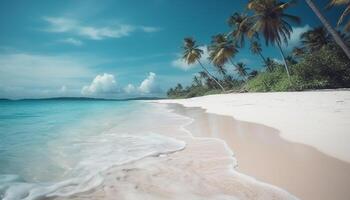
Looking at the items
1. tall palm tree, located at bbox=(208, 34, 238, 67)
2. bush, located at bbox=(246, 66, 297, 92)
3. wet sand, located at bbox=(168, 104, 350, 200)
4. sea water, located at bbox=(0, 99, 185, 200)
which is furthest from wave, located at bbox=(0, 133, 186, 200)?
tall palm tree, located at bbox=(208, 34, 238, 67)

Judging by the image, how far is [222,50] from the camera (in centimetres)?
3603

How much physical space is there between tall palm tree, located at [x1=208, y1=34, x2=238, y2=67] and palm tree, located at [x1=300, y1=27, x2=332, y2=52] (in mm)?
10250

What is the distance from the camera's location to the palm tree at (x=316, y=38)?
3195 cm

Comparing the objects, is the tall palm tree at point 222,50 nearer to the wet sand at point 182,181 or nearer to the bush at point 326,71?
the bush at point 326,71

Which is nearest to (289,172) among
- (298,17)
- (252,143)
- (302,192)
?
(302,192)

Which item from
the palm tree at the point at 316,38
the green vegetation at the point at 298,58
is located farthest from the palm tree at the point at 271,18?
the palm tree at the point at 316,38

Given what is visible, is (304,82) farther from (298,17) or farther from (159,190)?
(159,190)

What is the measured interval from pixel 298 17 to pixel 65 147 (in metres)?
26.8

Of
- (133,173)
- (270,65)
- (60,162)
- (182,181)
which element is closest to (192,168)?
(182,181)

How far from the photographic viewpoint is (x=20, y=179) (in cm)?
418

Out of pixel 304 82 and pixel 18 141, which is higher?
pixel 304 82

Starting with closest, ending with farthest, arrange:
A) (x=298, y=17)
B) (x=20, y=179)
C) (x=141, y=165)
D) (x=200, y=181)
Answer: (x=200, y=181) → (x=20, y=179) → (x=141, y=165) → (x=298, y=17)

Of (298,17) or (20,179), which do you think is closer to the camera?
(20,179)

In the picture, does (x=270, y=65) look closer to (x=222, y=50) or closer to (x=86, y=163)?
(x=222, y=50)
